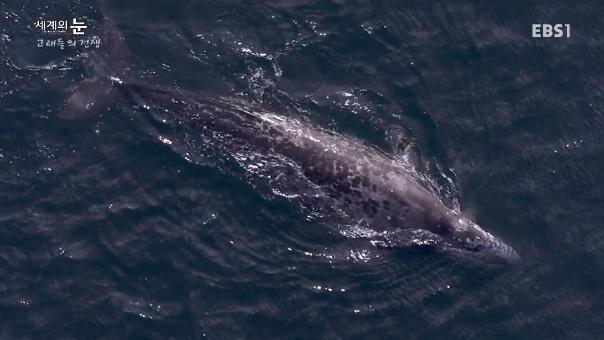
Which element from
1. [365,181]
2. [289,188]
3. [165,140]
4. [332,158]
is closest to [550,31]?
[365,181]

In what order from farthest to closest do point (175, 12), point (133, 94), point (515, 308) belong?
point (175, 12)
point (133, 94)
point (515, 308)

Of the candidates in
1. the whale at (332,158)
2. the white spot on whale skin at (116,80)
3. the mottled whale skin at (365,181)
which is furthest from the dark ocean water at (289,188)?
the mottled whale skin at (365,181)

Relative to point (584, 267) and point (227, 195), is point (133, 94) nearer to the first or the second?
point (227, 195)

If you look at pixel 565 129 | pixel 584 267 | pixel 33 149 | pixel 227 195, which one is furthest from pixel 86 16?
pixel 584 267

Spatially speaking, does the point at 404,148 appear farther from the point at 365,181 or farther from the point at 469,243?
the point at 469,243

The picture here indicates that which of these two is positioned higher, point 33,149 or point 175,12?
point 175,12

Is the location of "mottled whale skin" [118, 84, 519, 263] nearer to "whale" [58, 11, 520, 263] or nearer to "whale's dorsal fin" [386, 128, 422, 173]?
"whale" [58, 11, 520, 263]

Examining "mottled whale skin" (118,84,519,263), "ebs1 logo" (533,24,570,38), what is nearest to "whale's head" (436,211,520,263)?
"mottled whale skin" (118,84,519,263)

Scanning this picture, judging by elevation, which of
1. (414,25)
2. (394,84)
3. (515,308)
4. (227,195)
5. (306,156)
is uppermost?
(414,25)
